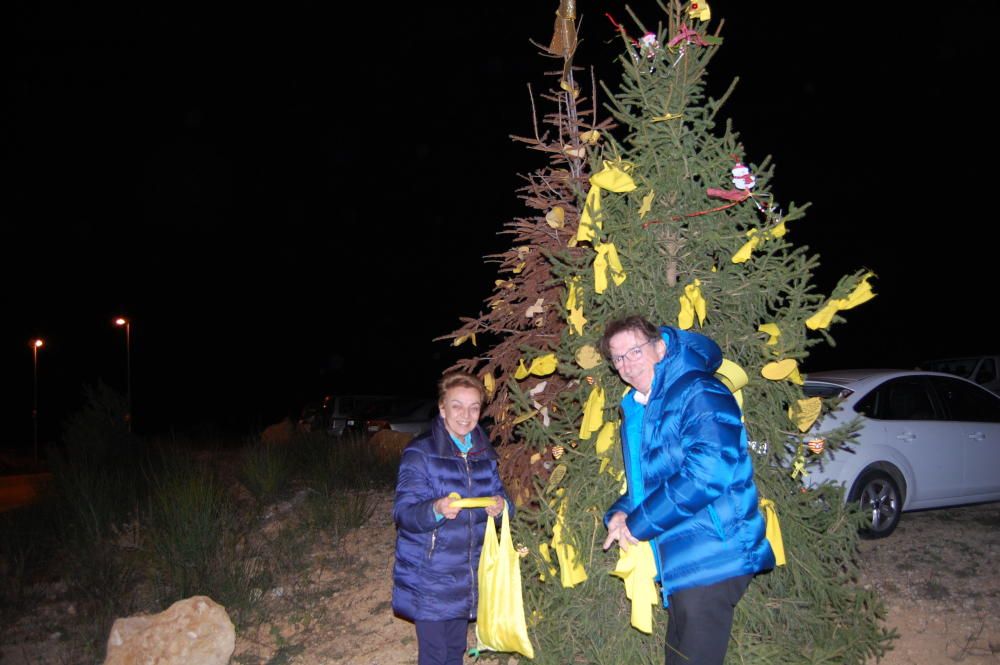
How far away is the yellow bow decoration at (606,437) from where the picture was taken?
3188 mm

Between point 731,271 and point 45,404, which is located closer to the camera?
point 731,271

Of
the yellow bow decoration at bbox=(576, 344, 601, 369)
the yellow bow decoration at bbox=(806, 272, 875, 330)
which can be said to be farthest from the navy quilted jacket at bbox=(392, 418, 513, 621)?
the yellow bow decoration at bbox=(806, 272, 875, 330)

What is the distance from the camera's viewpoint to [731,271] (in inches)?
133

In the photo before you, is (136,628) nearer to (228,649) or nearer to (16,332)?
(228,649)

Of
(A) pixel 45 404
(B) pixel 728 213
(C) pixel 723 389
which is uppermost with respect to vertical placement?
(B) pixel 728 213

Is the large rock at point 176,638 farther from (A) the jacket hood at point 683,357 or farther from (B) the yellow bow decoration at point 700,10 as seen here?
(B) the yellow bow decoration at point 700,10

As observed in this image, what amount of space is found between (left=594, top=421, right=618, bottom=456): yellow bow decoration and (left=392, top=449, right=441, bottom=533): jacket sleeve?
2.27 ft

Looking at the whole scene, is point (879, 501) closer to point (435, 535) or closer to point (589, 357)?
point (589, 357)

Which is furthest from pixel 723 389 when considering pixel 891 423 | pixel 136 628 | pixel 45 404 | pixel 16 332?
pixel 16 332

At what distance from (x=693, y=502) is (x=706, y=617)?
0.40 m

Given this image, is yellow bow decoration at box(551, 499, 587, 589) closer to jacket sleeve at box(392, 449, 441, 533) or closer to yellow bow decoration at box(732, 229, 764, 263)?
jacket sleeve at box(392, 449, 441, 533)

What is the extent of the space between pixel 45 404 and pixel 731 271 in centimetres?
5566

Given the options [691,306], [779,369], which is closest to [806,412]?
[779,369]

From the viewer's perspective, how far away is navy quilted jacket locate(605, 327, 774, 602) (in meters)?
2.36
